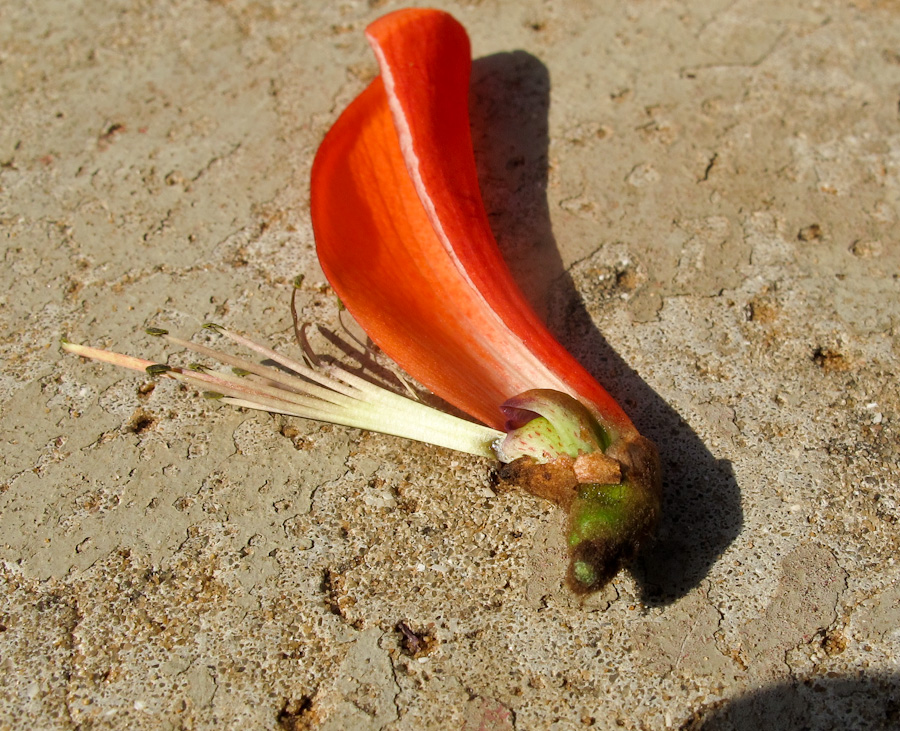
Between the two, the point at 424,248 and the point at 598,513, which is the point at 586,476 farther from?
the point at 424,248

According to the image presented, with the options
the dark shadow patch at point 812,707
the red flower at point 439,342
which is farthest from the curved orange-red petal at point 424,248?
the dark shadow patch at point 812,707

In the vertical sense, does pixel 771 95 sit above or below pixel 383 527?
below

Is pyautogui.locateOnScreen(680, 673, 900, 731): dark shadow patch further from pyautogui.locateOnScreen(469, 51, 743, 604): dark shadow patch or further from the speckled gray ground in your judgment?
pyautogui.locateOnScreen(469, 51, 743, 604): dark shadow patch

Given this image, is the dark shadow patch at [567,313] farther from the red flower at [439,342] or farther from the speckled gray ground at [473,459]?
the red flower at [439,342]

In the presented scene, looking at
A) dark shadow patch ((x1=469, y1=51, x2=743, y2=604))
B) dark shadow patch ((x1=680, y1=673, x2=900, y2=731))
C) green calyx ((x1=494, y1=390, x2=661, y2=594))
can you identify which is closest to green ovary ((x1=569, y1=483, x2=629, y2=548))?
green calyx ((x1=494, y1=390, x2=661, y2=594))

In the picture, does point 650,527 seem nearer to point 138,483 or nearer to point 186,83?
point 138,483

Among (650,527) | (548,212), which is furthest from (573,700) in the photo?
(548,212)

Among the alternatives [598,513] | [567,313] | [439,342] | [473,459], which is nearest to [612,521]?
[598,513]
